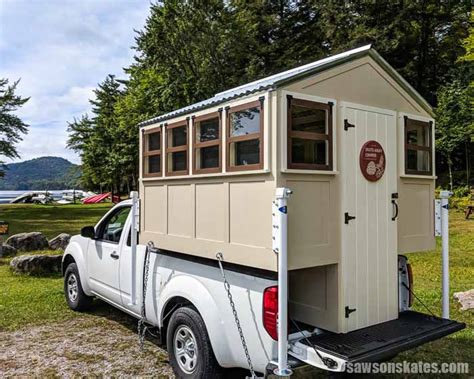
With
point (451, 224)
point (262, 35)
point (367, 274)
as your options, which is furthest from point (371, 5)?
point (367, 274)

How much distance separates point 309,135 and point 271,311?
132 cm

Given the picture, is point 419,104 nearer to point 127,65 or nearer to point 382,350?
point 382,350

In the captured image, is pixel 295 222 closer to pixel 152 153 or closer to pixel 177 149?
pixel 177 149

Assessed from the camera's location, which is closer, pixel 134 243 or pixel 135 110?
pixel 134 243

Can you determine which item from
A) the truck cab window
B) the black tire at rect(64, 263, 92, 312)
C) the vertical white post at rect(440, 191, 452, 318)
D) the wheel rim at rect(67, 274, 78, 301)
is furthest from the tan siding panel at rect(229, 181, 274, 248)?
the wheel rim at rect(67, 274, 78, 301)

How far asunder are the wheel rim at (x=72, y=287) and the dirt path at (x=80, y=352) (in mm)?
508

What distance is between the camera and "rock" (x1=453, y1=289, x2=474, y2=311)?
5742 mm

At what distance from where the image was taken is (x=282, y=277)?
9.15 feet

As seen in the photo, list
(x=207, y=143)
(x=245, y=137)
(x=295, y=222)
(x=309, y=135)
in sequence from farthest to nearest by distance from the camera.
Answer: (x=207, y=143)
(x=245, y=137)
(x=309, y=135)
(x=295, y=222)

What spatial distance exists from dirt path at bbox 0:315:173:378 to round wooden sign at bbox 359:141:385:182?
2.58 m

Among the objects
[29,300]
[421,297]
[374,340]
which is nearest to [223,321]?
[374,340]

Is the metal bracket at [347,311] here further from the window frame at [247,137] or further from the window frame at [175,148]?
the window frame at [175,148]

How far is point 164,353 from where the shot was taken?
177 inches

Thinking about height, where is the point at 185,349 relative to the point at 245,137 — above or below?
below
